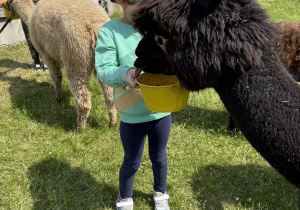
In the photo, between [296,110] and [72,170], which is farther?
[72,170]

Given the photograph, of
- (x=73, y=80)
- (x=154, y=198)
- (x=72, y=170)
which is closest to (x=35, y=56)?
(x=73, y=80)

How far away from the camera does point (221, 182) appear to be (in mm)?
2633

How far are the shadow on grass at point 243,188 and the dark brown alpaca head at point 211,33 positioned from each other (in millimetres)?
1594

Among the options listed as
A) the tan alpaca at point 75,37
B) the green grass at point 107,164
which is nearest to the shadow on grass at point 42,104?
the green grass at point 107,164

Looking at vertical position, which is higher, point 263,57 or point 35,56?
point 263,57

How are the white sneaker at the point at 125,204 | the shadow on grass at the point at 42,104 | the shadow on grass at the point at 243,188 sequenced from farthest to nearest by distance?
1. the shadow on grass at the point at 42,104
2. the shadow on grass at the point at 243,188
3. the white sneaker at the point at 125,204

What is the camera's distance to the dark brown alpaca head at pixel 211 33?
112 cm

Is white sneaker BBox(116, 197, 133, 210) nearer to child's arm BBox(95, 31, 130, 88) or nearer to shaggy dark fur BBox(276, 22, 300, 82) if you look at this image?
child's arm BBox(95, 31, 130, 88)

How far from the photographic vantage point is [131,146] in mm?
1975

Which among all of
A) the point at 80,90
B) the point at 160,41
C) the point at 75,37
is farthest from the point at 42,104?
the point at 160,41

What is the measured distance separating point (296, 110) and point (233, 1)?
0.54 metres

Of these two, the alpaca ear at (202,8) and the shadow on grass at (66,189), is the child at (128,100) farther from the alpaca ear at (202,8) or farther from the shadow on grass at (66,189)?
the alpaca ear at (202,8)

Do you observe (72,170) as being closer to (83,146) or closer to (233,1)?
(83,146)

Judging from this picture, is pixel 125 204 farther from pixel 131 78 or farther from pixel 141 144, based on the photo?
pixel 131 78
